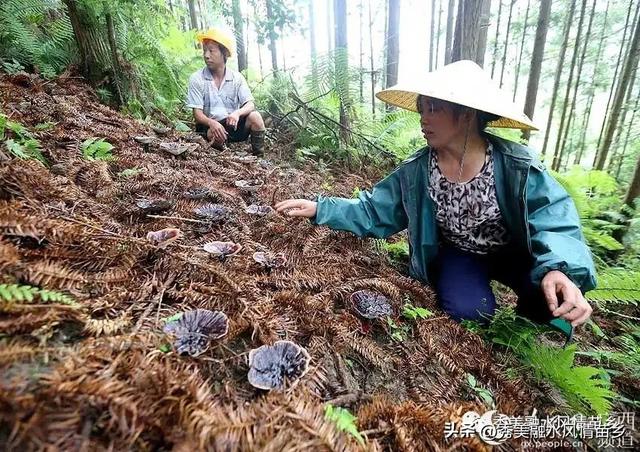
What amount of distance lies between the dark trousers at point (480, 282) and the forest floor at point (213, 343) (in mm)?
471

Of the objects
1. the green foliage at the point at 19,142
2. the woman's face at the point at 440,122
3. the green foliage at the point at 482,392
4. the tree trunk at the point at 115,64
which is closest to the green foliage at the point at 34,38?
the tree trunk at the point at 115,64

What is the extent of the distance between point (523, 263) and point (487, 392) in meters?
1.70

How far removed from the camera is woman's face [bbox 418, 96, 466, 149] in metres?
2.95

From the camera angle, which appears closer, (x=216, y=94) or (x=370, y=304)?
(x=370, y=304)

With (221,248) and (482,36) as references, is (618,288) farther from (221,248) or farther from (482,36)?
(482,36)

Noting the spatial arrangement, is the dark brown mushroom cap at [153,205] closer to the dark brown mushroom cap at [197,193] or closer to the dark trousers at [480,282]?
the dark brown mushroom cap at [197,193]

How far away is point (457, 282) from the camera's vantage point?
341 centimetres

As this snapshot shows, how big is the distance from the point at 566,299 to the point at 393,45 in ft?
56.8

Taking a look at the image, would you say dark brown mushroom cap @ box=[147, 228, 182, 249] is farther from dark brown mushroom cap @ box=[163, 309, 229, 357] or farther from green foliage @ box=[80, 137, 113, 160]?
green foliage @ box=[80, 137, 113, 160]

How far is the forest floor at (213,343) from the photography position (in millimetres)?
1051

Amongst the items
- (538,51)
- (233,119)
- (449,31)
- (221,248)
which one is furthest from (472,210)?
(449,31)

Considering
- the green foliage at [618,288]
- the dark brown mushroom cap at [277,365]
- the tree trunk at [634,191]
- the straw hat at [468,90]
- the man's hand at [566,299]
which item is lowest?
the tree trunk at [634,191]

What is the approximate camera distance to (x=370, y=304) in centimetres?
238

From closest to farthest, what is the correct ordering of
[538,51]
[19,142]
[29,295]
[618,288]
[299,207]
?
[29,295], [19,142], [299,207], [618,288], [538,51]
